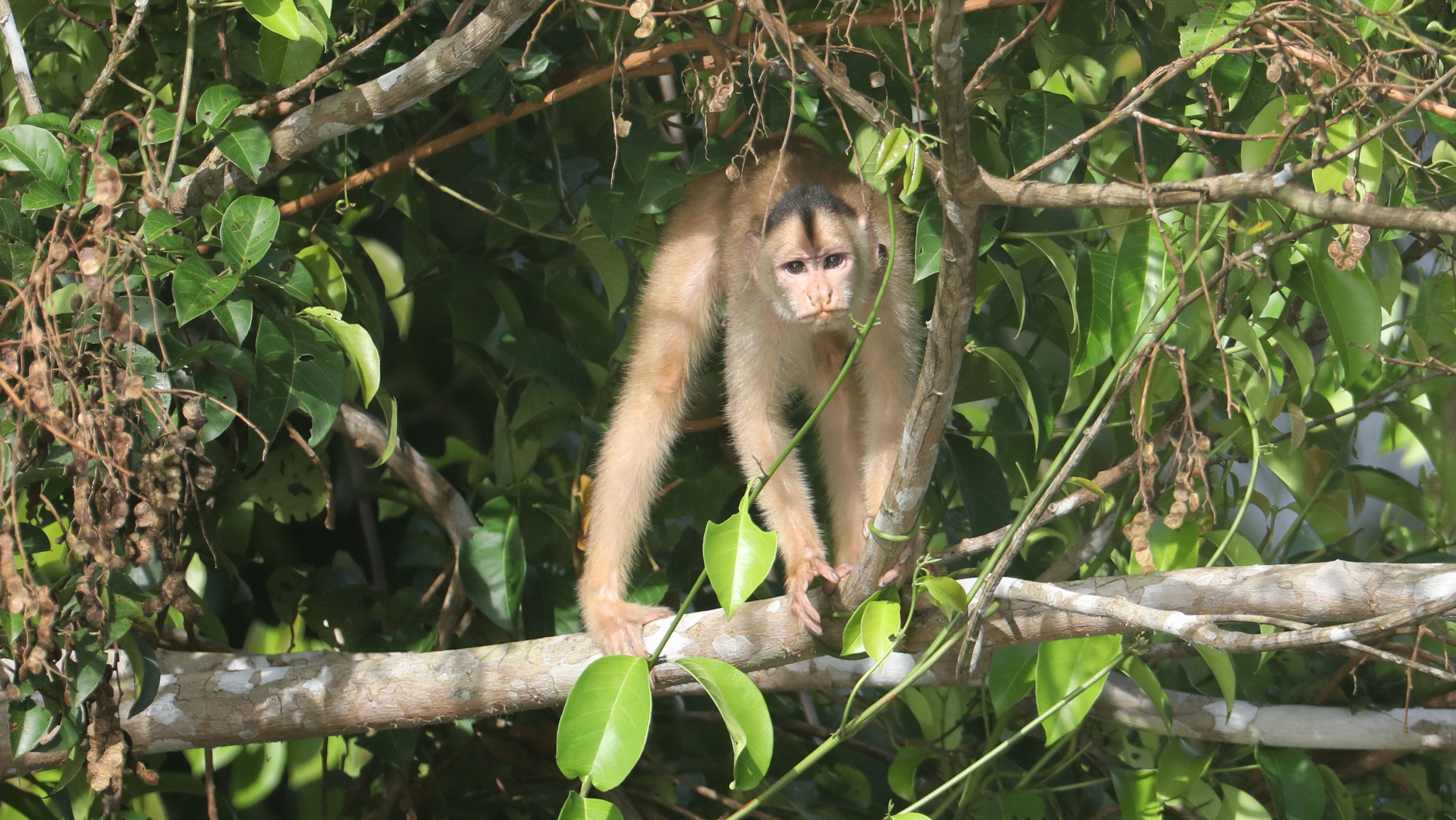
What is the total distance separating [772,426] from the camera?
2.87m

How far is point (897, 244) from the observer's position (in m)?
2.80

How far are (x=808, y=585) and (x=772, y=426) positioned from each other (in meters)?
0.49

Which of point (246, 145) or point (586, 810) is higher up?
point (246, 145)

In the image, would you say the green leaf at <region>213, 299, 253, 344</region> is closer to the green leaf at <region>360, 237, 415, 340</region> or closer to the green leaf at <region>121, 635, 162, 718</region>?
the green leaf at <region>121, 635, 162, 718</region>

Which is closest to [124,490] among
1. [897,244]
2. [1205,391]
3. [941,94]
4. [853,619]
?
[853,619]

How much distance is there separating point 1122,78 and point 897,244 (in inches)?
47.6

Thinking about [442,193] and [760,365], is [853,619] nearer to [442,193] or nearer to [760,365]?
[760,365]

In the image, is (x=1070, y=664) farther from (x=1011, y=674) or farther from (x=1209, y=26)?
(x=1209, y=26)

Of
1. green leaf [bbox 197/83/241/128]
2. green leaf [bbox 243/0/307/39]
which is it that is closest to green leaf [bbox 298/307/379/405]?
green leaf [bbox 197/83/241/128]

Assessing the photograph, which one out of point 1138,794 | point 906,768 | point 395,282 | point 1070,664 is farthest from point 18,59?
point 1138,794

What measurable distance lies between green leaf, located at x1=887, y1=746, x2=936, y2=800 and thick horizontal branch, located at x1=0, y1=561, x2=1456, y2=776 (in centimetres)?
43

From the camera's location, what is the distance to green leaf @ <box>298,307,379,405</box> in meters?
2.20

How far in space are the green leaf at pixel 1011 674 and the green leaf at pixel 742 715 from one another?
0.73 m

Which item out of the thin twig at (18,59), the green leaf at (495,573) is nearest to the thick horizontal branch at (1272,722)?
the green leaf at (495,573)
